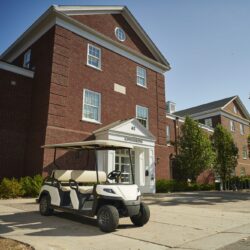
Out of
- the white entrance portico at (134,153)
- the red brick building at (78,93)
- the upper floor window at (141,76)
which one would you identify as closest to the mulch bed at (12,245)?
the red brick building at (78,93)

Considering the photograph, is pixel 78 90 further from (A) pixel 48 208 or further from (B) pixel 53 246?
(B) pixel 53 246

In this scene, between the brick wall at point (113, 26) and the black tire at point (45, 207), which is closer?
the black tire at point (45, 207)

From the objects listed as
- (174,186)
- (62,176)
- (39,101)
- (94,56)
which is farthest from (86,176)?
(174,186)

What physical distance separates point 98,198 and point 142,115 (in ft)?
49.6

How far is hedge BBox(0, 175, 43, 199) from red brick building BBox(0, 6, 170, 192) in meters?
0.88

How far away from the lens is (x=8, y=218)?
838cm

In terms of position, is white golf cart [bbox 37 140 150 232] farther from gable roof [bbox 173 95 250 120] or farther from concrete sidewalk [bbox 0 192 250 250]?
gable roof [bbox 173 95 250 120]

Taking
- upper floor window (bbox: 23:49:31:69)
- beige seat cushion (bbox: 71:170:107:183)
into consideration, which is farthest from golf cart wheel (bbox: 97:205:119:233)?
upper floor window (bbox: 23:49:31:69)

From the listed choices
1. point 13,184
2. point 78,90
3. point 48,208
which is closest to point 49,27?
point 78,90

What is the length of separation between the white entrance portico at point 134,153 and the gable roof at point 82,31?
20.1ft

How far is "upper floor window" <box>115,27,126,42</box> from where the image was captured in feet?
70.2

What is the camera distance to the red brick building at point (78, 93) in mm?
16312

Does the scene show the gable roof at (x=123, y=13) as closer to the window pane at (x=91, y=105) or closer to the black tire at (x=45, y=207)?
the window pane at (x=91, y=105)

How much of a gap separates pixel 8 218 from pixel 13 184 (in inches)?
230
